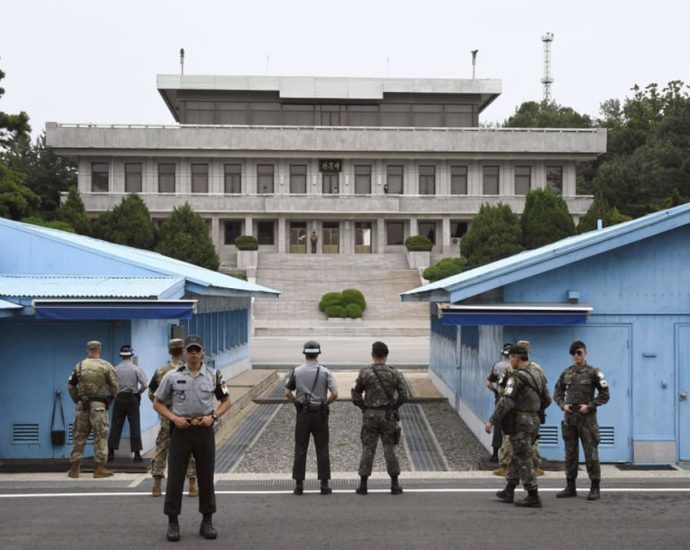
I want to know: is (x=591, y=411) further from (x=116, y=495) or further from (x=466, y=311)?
(x=116, y=495)

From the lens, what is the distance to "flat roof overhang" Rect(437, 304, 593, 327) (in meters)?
12.5

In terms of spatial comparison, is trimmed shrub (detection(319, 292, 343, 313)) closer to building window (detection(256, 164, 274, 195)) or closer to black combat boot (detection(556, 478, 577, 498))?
building window (detection(256, 164, 274, 195))

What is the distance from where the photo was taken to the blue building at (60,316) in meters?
12.4

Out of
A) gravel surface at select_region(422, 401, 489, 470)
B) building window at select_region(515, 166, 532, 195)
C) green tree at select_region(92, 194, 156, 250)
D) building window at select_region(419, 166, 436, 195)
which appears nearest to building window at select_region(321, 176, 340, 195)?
building window at select_region(419, 166, 436, 195)

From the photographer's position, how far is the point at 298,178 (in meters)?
68.5

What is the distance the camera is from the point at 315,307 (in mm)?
50906

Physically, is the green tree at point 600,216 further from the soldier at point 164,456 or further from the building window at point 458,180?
the soldier at point 164,456

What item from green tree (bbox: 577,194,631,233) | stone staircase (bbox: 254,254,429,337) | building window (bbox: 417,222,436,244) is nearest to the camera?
stone staircase (bbox: 254,254,429,337)

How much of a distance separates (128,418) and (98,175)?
5778 cm

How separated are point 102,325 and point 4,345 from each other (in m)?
1.45

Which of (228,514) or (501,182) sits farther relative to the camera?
(501,182)

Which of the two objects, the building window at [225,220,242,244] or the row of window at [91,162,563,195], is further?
the building window at [225,220,242,244]

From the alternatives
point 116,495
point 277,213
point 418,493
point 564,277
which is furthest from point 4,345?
point 277,213

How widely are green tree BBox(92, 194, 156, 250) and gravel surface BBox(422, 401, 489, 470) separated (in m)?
35.0
